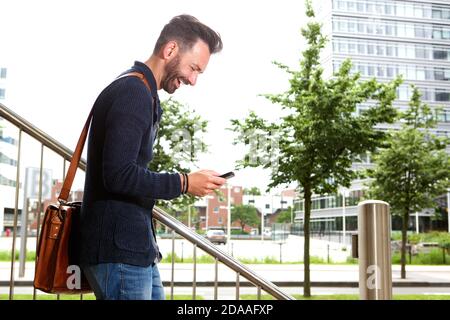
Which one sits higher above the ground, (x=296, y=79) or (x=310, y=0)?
(x=310, y=0)

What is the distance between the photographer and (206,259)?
516 inches

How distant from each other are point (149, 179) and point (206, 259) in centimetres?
1231

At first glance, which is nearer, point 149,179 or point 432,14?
point 149,179

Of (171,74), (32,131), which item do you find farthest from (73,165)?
(32,131)

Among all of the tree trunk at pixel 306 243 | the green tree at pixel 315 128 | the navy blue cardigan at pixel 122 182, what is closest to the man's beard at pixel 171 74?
the navy blue cardigan at pixel 122 182

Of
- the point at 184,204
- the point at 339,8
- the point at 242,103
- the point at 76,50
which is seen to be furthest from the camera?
the point at 339,8

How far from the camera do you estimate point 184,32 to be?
1202 millimetres

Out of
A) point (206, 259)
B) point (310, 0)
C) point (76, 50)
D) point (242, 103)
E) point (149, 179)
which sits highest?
point (76, 50)

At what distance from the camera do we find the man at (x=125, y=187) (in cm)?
103

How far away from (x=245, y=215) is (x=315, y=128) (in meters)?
16.2

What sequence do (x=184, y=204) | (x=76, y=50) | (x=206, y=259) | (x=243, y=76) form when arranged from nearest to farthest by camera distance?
(x=184, y=204), (x=206, y=259), (x=76, y=50), (x=243, y=76)

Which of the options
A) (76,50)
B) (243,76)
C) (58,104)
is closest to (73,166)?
(58,104)

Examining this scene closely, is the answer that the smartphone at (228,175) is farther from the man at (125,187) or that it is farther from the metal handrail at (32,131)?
the metal handrail at (32,131)
